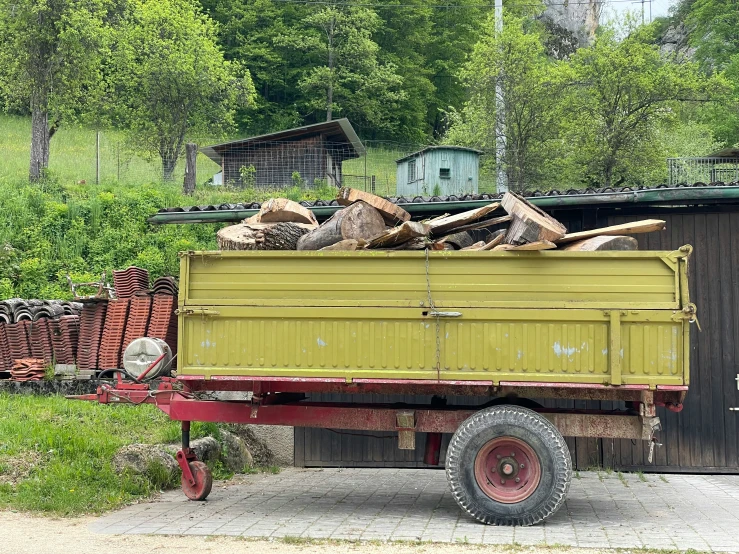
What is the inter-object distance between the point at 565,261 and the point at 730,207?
13.7ft

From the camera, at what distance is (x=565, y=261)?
7.53 meters

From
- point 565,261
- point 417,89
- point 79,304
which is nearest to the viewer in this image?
point 565,261

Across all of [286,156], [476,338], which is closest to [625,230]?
[476,338]

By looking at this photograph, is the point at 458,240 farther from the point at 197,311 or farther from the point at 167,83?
the point at 167,83

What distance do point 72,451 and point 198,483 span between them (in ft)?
5.54

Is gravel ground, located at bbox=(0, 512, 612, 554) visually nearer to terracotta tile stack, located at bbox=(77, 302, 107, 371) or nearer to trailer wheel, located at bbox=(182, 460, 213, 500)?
trailer wheel, located at bbox=(182, 460, 213, 500)

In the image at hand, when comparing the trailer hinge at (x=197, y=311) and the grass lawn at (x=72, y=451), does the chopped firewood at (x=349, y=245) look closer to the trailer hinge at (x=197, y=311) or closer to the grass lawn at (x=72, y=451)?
the trailer hinge at (x=197, y=311)

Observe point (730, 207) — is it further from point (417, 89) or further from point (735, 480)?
point (417, 89)

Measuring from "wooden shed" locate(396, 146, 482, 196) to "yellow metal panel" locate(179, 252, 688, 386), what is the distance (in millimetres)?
23320

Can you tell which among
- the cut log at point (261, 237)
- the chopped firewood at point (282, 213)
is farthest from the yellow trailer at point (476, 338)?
the chopped firewood at point (282, 213)

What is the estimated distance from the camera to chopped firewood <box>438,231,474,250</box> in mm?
8266

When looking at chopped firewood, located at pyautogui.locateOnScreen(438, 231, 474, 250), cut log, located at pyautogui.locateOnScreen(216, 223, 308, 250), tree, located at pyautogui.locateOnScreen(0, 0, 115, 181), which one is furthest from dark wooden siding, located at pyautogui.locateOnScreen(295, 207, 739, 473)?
tree, located at pyautogui.locateOnScreen(0, 0, 115, 181)

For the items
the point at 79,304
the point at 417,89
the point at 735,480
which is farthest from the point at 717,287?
the point at 417,89

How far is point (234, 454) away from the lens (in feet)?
35.2
